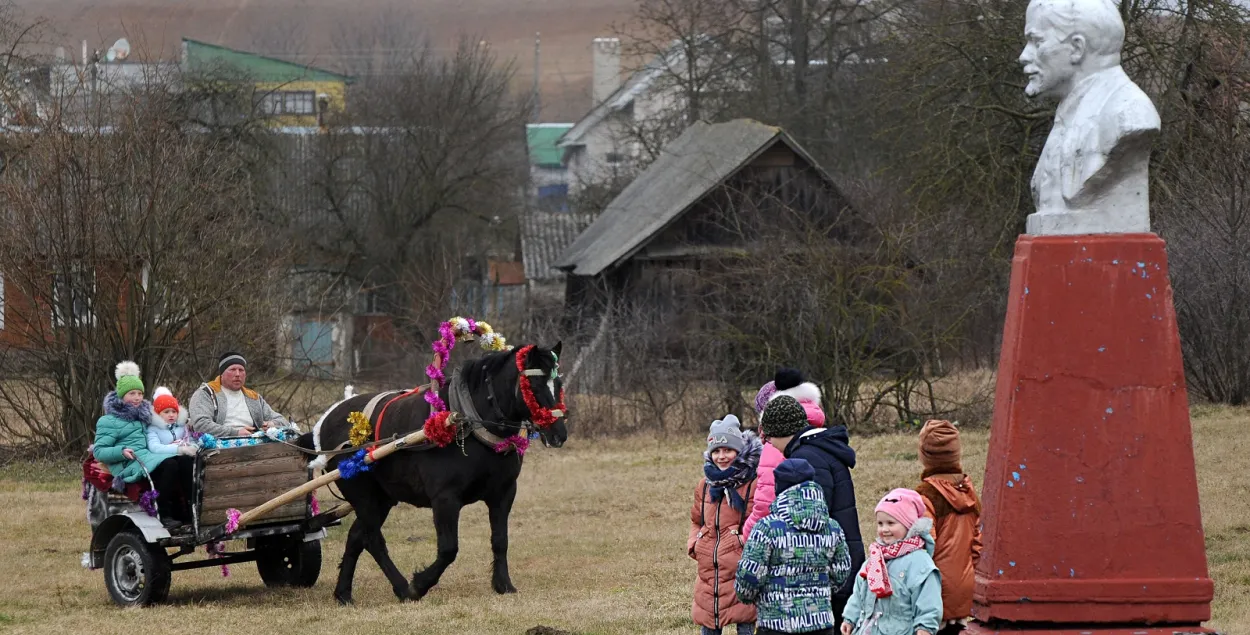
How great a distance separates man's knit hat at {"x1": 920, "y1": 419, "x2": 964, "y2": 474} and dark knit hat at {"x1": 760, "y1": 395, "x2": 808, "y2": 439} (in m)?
0.59

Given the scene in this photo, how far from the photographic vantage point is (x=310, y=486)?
11422mm

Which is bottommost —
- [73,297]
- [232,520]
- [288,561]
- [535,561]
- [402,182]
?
[535,561]

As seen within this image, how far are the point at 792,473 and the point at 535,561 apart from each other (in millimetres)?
7226

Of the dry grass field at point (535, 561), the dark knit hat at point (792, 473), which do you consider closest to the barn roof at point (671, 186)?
the dry grass field at point (535, 561)

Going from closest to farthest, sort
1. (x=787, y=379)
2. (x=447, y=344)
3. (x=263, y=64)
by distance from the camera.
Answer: (x=787, y=379), (x=447, y=344), (x=263, y=64)

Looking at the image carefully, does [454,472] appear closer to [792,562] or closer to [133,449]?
[133,449]

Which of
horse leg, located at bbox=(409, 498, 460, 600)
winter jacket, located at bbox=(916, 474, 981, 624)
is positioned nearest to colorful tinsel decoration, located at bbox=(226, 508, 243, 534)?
horse leg, located at bbox=(409, 498, 460, 600)

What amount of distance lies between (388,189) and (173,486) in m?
34.7

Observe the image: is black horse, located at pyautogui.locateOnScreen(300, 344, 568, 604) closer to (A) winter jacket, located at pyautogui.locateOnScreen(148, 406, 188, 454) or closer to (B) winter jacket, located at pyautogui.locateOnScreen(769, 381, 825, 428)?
(A) winter jacket, located at pyautogui.locateOnScreen(148, 406, 188, 454)

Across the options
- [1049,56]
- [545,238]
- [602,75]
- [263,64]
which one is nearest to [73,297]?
[1049,56]

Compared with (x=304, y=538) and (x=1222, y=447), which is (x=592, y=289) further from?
(x=304, y=538)

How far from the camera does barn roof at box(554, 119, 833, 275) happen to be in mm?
32125

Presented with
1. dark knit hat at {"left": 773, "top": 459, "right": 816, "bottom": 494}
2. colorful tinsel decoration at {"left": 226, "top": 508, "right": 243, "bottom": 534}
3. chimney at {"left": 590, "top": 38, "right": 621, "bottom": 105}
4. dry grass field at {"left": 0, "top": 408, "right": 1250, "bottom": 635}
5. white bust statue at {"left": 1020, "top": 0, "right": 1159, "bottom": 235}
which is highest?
chimney at {"left": 590, "top": 38, "right": 621, "bottom": 105}

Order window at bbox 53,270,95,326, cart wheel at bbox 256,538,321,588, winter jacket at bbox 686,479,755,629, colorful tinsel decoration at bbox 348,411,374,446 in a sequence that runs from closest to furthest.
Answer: winter jacket at bbox 686,479,755,629
colorful tinsel decoration at bbox 348,411,374,446
cart wheel at bbox 256,538,321,588
window at bbox 53,270,95,326
